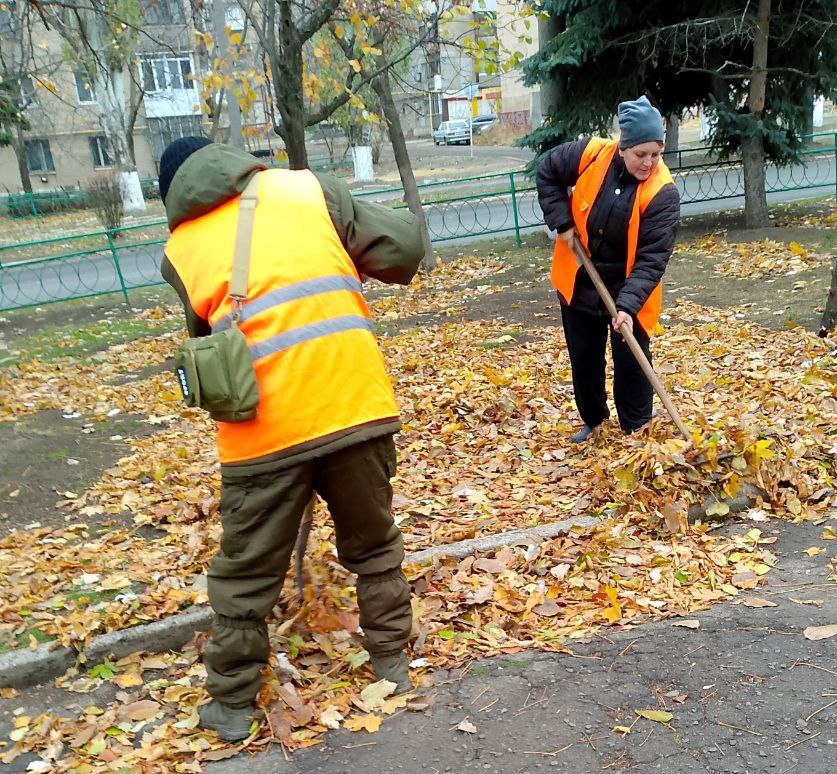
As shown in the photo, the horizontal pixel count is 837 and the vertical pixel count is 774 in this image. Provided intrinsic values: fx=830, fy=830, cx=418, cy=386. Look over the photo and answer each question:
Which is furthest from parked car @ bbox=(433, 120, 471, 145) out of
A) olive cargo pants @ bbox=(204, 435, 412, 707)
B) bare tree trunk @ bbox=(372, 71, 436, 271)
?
olive cargo pants @ bbox=(204, 435, 412, 707)

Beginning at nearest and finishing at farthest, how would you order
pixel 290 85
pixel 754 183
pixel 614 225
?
pixel 614 225
pixel 290 85
pixel 754 183

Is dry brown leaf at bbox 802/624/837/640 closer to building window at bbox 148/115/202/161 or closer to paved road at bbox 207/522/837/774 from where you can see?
paved road at bbox 207/522/837/774

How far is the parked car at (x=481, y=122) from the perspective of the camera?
45.7 metres

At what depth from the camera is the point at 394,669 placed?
9.95ft

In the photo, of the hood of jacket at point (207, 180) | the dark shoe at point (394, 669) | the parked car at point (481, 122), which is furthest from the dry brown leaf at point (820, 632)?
the parked car at point (481, 122)

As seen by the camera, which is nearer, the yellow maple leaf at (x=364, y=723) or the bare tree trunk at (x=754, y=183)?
the yellow maple leaf at (x=364, y=723)

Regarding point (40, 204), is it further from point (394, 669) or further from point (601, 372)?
point (394, 669)

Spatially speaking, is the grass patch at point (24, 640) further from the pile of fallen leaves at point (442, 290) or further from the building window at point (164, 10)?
the building window at point (164, 10)

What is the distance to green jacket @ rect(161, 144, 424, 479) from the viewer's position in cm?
261

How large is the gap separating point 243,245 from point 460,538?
2081mm

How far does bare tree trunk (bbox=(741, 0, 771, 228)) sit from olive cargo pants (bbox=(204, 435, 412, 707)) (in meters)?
11.1

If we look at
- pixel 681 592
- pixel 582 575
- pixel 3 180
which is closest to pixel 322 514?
pixel 582 575

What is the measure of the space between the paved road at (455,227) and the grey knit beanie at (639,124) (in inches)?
435

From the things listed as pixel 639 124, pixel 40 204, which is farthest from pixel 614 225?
pixel 40 204
